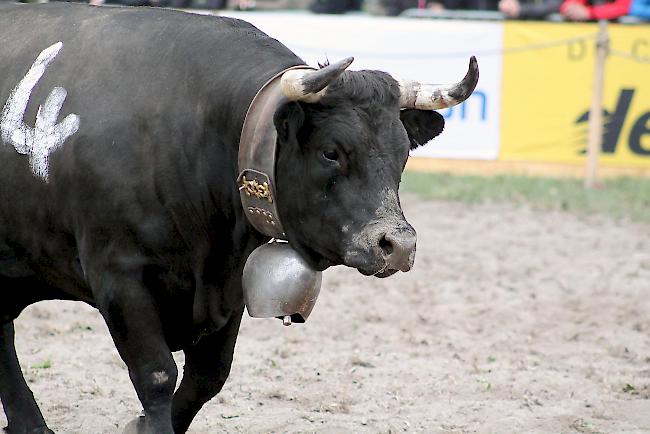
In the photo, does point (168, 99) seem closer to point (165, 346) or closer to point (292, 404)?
point (165, 346)

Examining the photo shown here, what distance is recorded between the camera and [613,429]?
187 inches

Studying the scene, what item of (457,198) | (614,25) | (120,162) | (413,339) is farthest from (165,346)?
(614,25)

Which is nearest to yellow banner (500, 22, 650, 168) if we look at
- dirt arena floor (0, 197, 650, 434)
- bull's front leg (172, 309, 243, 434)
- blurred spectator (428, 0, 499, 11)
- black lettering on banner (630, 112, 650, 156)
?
black lettering on banner (630, 112, 650, 156)

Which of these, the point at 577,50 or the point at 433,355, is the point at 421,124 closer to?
the point at 433,355

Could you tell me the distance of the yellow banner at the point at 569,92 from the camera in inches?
417

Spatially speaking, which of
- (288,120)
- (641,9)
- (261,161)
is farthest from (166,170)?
(641,9)

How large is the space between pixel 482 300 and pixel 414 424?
203 cm

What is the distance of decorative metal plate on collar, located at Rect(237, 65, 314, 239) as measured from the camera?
11.3 ft

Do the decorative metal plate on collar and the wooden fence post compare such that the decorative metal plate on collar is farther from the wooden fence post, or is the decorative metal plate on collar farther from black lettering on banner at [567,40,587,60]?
black lettering on banner at [567,40,587,60]

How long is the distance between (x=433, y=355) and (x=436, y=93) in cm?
236

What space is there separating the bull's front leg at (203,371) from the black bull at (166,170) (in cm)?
16

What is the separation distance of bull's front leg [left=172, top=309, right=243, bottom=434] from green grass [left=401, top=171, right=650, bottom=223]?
18.1 ft

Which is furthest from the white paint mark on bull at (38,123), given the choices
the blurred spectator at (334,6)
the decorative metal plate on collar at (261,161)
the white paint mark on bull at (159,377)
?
the blurred spectator at (334,6)

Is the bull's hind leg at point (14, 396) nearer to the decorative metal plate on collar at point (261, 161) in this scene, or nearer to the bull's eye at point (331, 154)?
the decorative metal plate on collar at point (261, 161)
